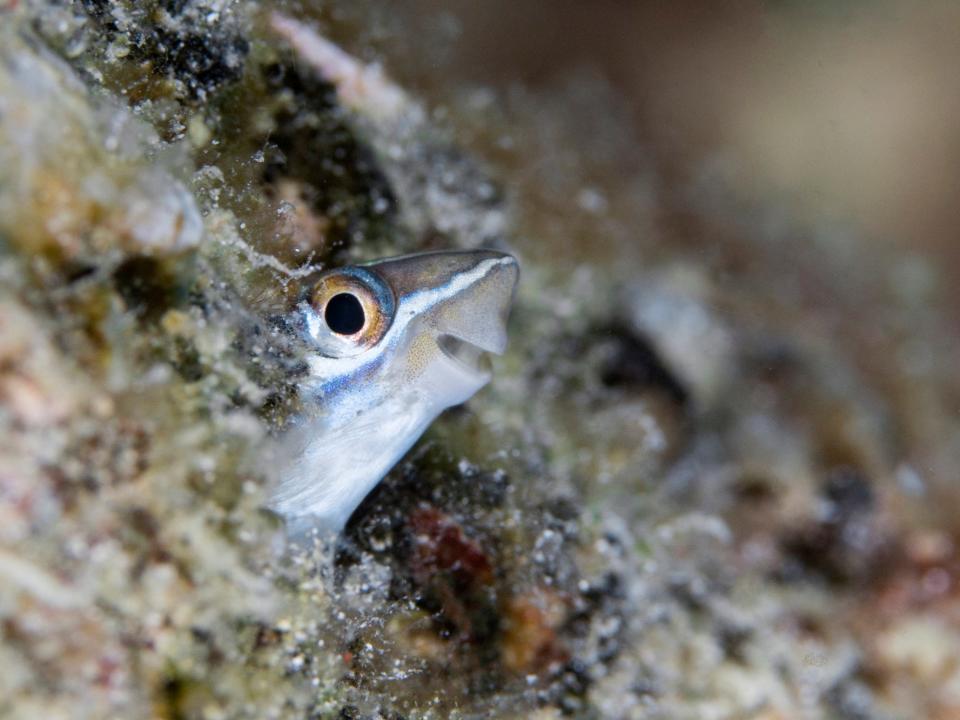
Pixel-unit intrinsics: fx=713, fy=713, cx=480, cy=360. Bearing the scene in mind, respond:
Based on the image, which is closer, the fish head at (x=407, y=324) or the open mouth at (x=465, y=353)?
the fish head at (x=407, y=324)

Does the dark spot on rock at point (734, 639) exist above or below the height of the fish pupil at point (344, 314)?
below

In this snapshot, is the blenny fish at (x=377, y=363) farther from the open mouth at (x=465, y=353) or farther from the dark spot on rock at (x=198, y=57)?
the dark spot on rock at (x=198, y=57)

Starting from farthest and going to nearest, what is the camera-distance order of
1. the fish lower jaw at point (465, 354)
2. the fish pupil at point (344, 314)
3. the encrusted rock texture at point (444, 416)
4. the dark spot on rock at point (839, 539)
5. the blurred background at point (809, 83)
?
the blurred background at point (809, 83)
the dark spot on rock at point (839, 539)
the fish lower jaw at point (465, 354)
the fish pupil at point (344, 314)
the encrusted rock texture at point (444, 416)

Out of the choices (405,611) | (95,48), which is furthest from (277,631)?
(95,48)

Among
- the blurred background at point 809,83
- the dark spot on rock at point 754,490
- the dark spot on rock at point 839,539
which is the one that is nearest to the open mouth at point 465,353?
the dark spot on rock at point 754,490

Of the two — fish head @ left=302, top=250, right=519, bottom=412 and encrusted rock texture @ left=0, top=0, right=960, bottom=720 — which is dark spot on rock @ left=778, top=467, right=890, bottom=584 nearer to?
encrusted rock texture @ left=0, top=0, right=960, bottom=720

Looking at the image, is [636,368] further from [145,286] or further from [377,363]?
[145,286]

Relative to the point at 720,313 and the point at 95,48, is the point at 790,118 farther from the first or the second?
the point at 95,48

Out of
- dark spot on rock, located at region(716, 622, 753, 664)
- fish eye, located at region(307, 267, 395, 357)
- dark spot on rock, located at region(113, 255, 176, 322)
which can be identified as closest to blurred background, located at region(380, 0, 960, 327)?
dark spot on rock, located at region(716, 622, 753, 664)
